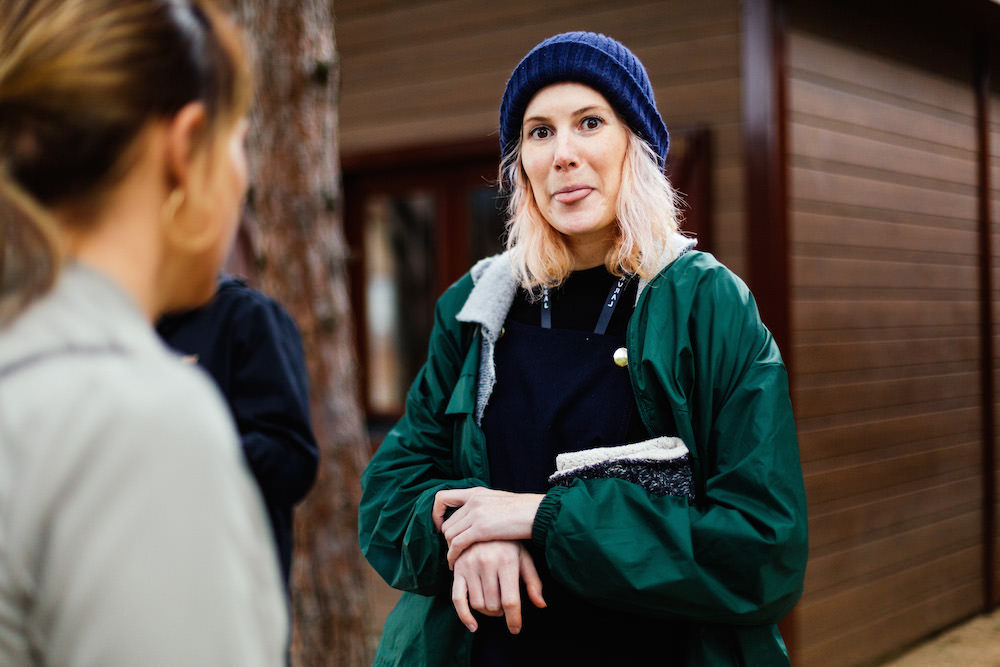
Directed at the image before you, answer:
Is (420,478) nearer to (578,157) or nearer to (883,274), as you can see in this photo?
(578,157)

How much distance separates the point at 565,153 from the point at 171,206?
1083 mm

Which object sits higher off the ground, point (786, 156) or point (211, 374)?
point (786, 156)

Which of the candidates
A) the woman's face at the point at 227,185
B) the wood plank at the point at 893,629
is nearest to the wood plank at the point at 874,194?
the wood plank at the point at 893,629

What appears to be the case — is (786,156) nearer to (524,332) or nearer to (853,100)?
(853,100)

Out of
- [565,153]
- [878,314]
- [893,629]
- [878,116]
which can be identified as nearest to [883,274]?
[878,314]

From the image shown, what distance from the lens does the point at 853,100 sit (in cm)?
482

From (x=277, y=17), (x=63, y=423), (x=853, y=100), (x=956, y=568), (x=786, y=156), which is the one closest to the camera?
(x=63, y=423)

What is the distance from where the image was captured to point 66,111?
0.84 m

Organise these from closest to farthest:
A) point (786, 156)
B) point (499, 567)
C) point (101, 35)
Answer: point (101, 35) → point (499, 567) → point (786, 156)

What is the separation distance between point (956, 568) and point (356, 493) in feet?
12.4

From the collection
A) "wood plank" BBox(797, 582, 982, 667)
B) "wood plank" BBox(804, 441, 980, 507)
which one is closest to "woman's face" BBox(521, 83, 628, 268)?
"wood plank" BBox(804, 441, 980, 507)

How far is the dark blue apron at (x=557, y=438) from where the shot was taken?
1.72 m

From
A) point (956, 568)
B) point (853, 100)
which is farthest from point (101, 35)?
point (956, 568)

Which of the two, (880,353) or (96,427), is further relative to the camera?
(880,353)
